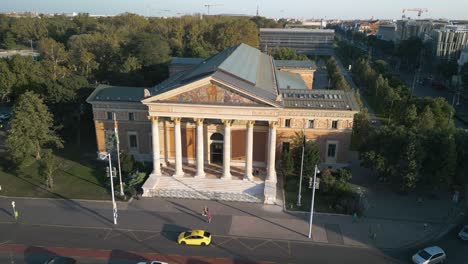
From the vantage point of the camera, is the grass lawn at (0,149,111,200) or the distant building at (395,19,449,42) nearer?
the grass lawn at (0,149,111,200)

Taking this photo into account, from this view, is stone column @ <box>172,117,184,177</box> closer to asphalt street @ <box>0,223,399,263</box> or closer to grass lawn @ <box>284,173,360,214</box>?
asphalt street @ <box>0,223,399,263</box>

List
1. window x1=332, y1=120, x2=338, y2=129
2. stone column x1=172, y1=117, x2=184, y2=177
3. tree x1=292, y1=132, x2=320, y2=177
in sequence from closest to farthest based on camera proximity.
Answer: stone column x1=172, y1=117, x2=184, y2=177 → tree x1=292, y1=132, x2=320, y2=177 → window x1=332, y1=120, x2=338, y2=129

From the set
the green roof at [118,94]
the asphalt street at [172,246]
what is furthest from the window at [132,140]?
the asphalt street at [172,246]

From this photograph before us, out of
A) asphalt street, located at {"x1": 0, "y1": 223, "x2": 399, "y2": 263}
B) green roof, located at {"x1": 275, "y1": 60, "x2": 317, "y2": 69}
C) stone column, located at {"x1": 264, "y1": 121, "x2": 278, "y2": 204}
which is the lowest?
asphalt street, located at {"x1": 0, "y1": 223, "x2": 399, "y2": 263}

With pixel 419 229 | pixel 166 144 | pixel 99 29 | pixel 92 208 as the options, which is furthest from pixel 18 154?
pixel 99 29

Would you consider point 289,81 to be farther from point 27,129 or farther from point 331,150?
point 27,129

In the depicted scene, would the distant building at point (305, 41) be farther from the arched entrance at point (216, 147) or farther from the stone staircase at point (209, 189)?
the stone staircase at point (209, 189)

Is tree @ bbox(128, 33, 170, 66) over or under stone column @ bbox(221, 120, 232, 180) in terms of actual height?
over

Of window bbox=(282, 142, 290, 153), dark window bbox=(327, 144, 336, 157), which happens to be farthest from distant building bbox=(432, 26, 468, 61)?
window bbox=(282, 142, 290, 153)

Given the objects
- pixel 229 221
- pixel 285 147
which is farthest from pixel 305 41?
pixel 229 221
